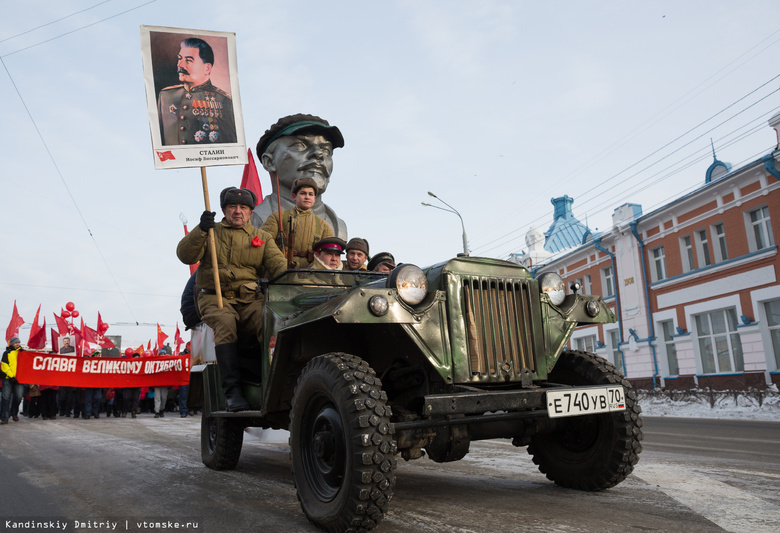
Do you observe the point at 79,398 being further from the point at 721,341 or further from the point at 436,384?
the point at 721,341

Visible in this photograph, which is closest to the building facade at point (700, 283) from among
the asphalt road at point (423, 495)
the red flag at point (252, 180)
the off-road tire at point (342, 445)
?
the asphalt road at point (423, 495)

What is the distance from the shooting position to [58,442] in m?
8.05

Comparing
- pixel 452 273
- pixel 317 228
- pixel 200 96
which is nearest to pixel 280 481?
pixel 452 273

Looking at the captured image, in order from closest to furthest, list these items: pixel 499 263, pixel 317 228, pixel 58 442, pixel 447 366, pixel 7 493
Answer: pixel 447 366 → pixel 499 263 → pixel 7 493 → pixel 317 228 → pixel 58 442

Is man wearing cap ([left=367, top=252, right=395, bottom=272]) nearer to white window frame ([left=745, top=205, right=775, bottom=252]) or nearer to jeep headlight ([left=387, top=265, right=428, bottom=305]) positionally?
jeep headlight ([left=387, top=265, right=428, bottom=305])

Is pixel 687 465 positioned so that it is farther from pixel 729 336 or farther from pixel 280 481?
pixel 729 336

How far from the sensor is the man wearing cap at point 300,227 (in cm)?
628

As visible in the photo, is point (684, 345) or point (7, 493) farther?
point (684, 345)

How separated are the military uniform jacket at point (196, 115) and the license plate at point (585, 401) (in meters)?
4.36

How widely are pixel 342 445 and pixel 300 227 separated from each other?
3.75m

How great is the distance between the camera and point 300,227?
6.50m

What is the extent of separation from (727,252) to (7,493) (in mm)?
19745

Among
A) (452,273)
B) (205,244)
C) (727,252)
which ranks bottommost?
(452,273)

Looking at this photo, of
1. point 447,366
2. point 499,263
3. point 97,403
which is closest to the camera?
point 447,366
